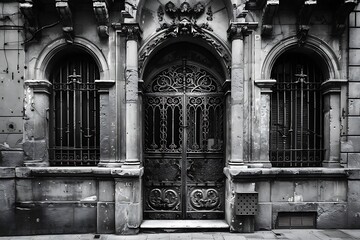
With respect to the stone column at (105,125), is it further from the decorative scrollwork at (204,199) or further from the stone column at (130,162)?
the decorative scrollwork at (204,199)

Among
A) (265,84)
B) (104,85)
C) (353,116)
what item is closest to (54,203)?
(104,85)

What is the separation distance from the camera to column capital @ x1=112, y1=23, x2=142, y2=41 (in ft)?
20.9

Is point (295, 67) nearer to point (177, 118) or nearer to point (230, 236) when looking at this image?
point (177, 118)

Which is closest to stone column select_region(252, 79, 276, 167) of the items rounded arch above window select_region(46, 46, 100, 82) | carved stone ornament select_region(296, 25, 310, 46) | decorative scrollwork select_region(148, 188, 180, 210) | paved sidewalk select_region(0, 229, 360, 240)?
carved stone ornament select_region(296, 25, 310, 46)

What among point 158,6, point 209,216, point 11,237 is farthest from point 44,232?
point 158,6

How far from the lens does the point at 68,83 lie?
22.6 ft

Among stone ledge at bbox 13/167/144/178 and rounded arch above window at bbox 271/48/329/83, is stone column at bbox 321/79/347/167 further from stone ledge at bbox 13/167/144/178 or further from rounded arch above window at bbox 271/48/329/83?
stone ledge at bbox 13/167/144/178

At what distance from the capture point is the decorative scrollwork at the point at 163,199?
23.7 ft

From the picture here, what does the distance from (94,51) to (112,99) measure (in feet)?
4.09

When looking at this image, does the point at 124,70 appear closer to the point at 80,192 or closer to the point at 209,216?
the point at 80,192

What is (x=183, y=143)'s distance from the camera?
7.18m

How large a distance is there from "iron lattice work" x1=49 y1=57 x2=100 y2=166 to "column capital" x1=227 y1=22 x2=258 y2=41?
3.46 metres

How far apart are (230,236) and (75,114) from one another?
475cm

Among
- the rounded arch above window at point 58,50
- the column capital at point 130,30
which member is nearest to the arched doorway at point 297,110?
the column capital at point 130,30
